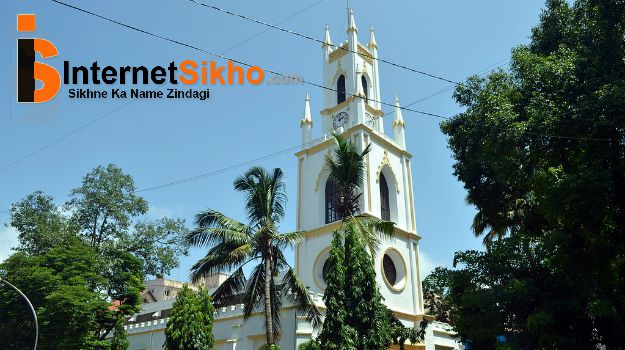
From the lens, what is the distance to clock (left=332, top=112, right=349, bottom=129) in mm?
33256

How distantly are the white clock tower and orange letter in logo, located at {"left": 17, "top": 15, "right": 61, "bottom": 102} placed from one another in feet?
51.5

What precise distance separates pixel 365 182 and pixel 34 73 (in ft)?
58.3

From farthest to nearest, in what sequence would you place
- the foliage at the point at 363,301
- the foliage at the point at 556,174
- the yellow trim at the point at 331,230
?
the yellow trim at the point at 331,230 < the foliage at the point at 363,301 < the foliage at the point at 556,174

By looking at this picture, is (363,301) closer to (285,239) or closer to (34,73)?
(285,239)

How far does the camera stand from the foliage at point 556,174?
1442 centimetres

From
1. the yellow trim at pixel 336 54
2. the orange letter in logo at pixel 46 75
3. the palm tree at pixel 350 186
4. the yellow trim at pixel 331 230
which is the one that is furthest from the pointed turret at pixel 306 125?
the orange letter in logo at pixel 46 75

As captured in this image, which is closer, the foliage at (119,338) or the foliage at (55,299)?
the foliage at (55,299)

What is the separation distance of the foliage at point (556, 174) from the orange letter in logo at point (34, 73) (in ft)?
43.2

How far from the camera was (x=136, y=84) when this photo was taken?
15.9 metres

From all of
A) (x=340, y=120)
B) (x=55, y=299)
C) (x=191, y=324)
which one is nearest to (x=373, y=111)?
(x=340, y=120)

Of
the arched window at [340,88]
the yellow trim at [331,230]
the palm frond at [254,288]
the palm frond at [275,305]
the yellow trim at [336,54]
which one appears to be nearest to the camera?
the palm frond at [275,305]

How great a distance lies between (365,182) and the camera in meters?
29.3

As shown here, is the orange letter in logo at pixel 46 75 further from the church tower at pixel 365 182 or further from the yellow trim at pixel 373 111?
the yellow trim at pixel 373 111

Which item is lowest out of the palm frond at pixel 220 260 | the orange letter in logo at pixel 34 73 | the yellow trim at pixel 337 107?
the palm frond at pixel 220 260
